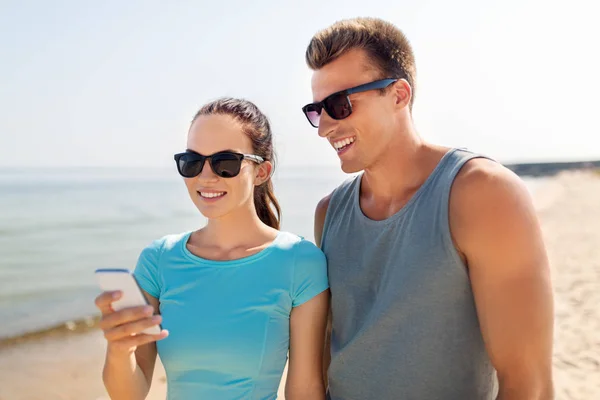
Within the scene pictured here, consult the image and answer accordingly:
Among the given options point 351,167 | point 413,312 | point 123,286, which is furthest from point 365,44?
point 123,286

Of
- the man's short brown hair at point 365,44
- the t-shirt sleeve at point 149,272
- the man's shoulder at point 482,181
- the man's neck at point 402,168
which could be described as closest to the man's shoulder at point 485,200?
the man's shoulder at point 482,181

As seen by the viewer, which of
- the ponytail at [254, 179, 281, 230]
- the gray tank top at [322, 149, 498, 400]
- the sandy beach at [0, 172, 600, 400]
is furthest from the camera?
the sandy beach at [0, 172, 600, 400]

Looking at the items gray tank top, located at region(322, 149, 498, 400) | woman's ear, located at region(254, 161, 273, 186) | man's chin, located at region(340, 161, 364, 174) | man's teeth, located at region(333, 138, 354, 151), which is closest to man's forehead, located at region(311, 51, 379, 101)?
man's teeth, located at region(333, 138, 354, 151)

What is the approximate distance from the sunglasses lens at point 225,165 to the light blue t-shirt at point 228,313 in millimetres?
437

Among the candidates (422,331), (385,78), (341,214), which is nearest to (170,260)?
(341,214)

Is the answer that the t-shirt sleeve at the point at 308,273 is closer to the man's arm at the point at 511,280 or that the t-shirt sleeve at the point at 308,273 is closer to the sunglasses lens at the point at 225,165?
the sunglasses lens at the point at 225,165

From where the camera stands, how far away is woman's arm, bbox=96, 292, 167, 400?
2164 mm

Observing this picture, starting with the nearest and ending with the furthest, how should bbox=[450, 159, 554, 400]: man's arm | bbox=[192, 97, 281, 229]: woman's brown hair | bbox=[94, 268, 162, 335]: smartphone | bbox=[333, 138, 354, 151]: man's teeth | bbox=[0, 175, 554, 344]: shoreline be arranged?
bbox=[94, 268, 162, 335]: smartphone < bbox=[450, 159, 554, 400]: man's arm < bbox=[192, 97, 281, 229]: woman's brown hair < bbox=[333, 138, 354, 151]: man's teeth < bbox=[0, 175, 554, 344]: shoreline

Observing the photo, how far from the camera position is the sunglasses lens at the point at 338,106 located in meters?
3.11

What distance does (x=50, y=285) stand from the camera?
11.6 meters

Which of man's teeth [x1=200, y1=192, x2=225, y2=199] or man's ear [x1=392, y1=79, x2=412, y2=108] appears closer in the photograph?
man's teeth [x1=200, y1=192, x2=225, y2=199]

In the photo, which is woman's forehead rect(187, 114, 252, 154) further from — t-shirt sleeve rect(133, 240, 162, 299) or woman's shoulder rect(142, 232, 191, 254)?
t-shirt sleeve rect(133, 240, 162, 299)

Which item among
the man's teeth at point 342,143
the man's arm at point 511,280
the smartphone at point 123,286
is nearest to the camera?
the smartphone at point 123,286

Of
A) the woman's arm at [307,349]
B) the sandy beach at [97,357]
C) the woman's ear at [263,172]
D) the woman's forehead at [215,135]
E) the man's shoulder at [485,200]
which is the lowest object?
the sandy beach at [97,357]
